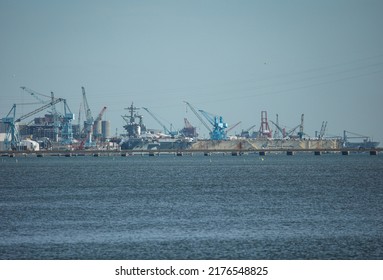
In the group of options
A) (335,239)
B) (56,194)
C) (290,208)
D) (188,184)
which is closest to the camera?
(335,239)

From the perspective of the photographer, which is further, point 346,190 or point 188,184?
point 188,184

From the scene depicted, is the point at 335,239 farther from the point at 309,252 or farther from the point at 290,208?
the point at 290,208

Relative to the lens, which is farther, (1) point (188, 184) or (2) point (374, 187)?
(1) point (188, 184)

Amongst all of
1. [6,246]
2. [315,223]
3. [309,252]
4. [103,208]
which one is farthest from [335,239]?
[103,208]

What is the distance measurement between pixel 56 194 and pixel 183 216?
85.7 feet

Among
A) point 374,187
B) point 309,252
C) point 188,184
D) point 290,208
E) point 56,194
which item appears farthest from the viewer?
point 188,184

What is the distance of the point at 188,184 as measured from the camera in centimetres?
9494

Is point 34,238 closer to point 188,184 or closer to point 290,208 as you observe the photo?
point 290,208
